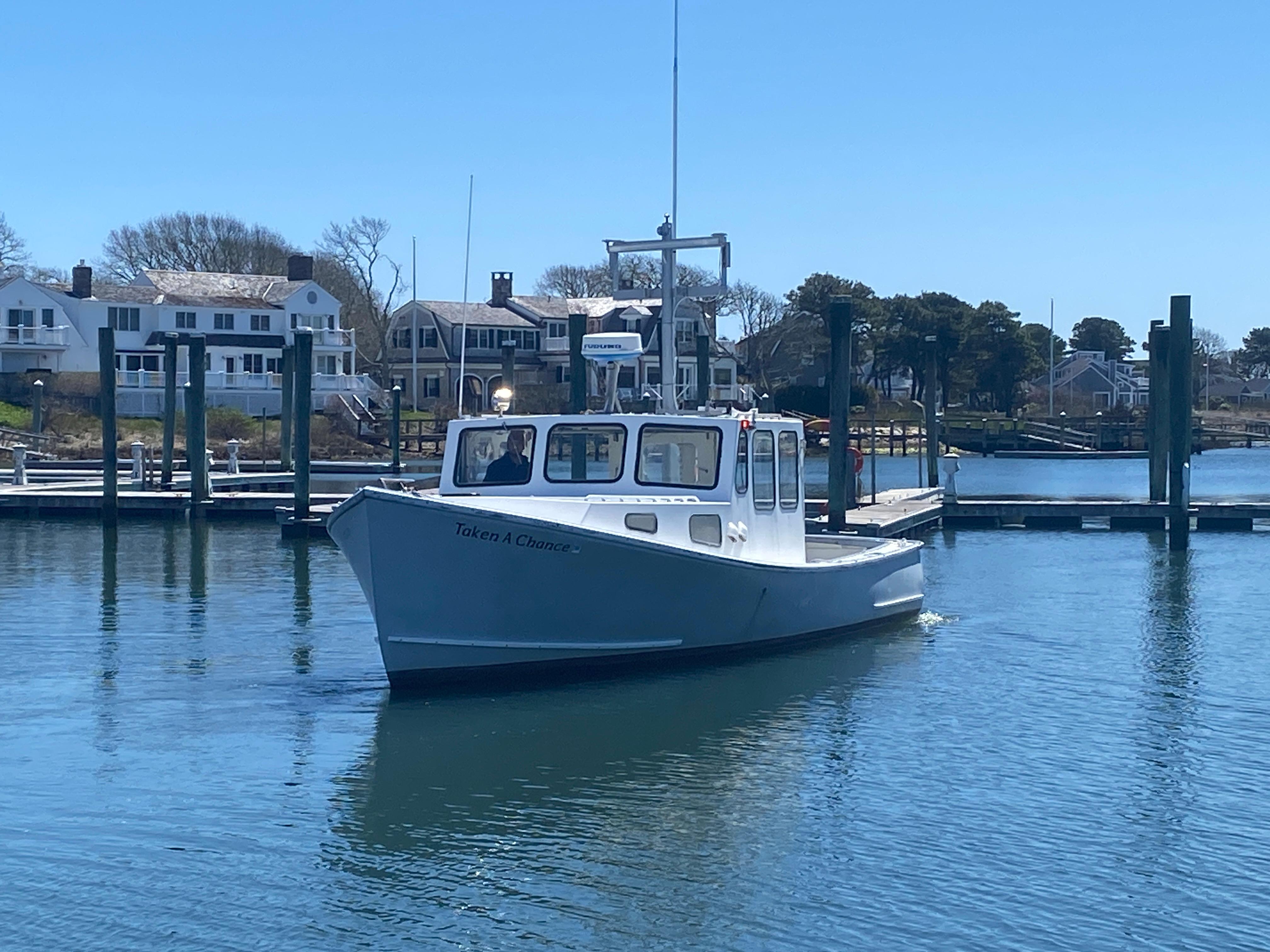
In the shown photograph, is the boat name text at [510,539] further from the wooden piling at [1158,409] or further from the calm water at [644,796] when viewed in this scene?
the wooden piling at [1158,409]

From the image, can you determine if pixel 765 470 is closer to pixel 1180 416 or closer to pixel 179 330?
pixel 1180 416

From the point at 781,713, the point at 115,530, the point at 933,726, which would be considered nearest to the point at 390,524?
the point at 781,713

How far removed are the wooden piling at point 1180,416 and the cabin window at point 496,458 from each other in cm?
1935

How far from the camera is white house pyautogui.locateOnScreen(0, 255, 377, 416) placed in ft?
232

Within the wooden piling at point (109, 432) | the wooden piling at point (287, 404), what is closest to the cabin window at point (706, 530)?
the wooden piling at point (109, 432)

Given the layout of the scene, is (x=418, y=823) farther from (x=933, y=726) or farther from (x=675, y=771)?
(x=933, y=726)

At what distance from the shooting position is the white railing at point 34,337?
71.5 meters

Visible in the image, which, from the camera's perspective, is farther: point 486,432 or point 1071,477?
point 1071,477

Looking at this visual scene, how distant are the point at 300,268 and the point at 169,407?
143ft

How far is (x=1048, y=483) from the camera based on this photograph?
60.9 metres

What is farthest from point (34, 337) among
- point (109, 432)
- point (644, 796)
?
point (644, 796)

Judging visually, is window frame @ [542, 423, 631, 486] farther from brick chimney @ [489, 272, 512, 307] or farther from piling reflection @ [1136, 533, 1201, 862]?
brick chimney @ [489, 272, 512, 307]

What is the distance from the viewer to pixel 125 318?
7469 centimetres

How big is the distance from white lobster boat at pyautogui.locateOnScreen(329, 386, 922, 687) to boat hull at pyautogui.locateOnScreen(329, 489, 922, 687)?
2 centimetres
